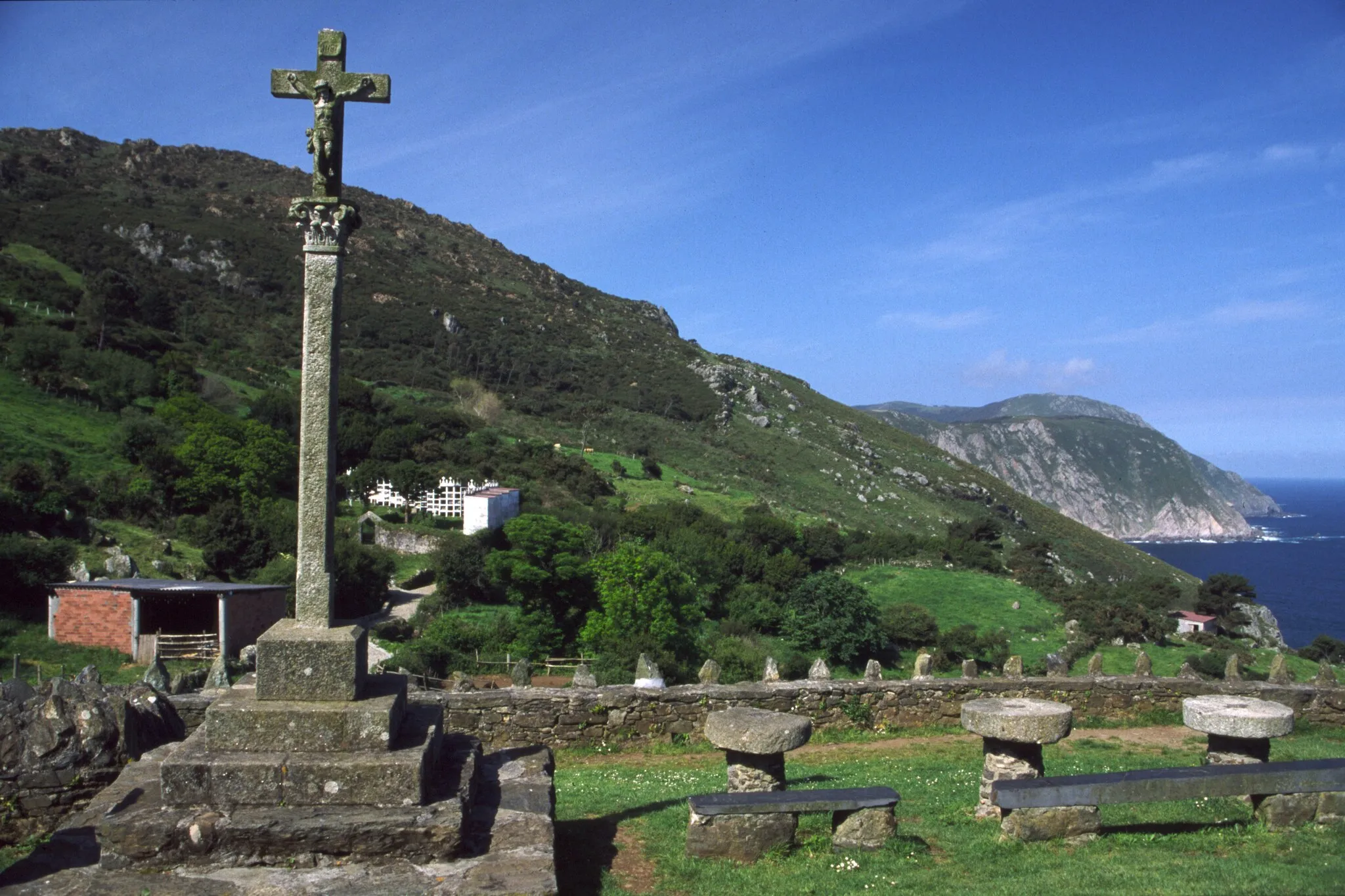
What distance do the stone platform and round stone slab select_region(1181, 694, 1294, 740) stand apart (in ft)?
19.9

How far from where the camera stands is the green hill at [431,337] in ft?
224

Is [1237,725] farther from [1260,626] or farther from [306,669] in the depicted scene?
[1260,626]

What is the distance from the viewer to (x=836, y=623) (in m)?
34.5

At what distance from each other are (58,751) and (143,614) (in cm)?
2054

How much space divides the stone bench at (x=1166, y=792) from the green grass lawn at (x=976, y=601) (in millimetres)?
27302

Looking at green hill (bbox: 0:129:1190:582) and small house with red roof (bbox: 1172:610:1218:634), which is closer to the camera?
small house with red roof (bbox: 1172:610:1218:634)

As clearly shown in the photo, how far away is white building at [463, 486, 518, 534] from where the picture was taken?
4488cm

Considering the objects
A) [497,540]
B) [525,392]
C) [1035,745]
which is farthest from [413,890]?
[525,392]

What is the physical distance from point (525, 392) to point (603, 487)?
35.1 metres

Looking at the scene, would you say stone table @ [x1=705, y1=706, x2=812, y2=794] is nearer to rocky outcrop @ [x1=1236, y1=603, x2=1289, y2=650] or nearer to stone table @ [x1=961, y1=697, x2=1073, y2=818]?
stone table @ [x1=961, y1=697, x2=1073, y2=818]

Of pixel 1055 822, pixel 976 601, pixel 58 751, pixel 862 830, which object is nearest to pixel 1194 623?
pixel 976 601

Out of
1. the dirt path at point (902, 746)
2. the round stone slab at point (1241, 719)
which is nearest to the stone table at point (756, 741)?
the dirt path at point (902, 746)

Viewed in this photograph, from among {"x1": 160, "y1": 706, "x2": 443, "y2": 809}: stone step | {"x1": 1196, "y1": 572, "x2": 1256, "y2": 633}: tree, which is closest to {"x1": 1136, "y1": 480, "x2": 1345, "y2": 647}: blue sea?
{"x1": 1196, "y1": 572, "x2": 1256, "y2": 633}: tree

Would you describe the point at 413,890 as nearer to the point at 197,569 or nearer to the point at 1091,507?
the point at 197,569
